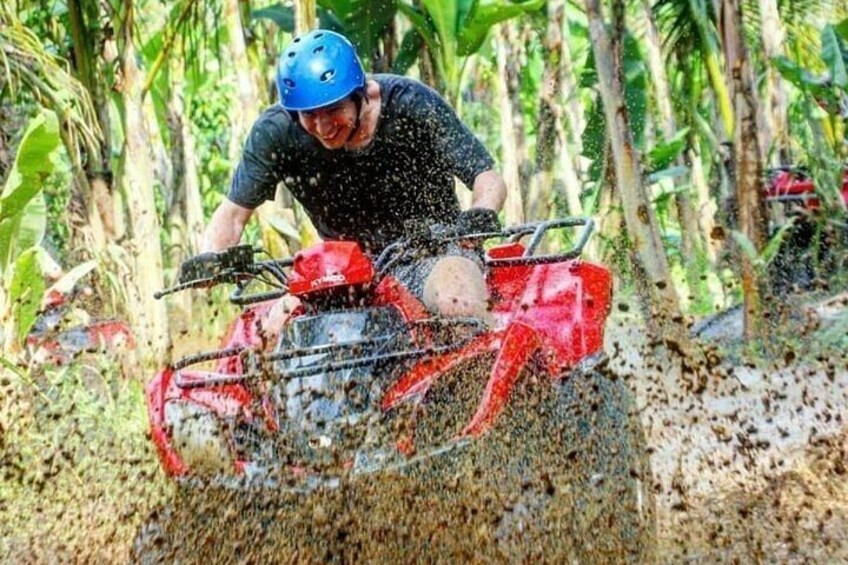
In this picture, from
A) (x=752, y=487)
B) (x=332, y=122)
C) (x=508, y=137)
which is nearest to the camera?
(x=332, y=122)

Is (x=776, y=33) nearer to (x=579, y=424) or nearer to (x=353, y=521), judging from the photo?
(x=579, y=424)

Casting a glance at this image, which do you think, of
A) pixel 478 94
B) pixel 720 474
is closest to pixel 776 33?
pixel 720 474

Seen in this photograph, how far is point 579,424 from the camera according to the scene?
4867 mm

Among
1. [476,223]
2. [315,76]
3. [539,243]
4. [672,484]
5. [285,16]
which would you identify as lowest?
[672,484]

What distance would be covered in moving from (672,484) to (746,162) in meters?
4.75

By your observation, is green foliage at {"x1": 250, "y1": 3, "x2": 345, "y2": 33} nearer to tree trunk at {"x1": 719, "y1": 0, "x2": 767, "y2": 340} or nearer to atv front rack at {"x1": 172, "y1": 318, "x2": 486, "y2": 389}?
tree trunk at {"x1": 719, "y1": 0, "x2": 767, "y2": 340}

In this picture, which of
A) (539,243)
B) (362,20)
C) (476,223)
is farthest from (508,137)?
(476,223)

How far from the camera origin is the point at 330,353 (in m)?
4.56

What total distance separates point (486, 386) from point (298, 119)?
1.70 m

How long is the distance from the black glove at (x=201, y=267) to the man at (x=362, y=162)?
Answer: 31.6 inches

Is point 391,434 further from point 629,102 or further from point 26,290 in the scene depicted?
point 629,102

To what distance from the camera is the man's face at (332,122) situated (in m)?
5.45

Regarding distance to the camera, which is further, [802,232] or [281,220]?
[802,232]

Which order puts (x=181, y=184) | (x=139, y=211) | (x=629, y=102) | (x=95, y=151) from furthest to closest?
1. (x=181, y=184)
2. (x=629, y=102)
3. (x=139, y=211)
4. (x=95, y=151)
